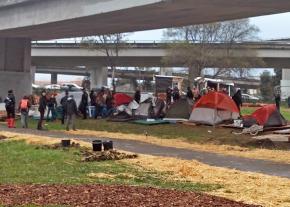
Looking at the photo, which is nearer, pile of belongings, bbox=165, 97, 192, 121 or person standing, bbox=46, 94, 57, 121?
pile of belongings, bbox=165, 97, 192, 121

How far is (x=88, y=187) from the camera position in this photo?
37.9 feet

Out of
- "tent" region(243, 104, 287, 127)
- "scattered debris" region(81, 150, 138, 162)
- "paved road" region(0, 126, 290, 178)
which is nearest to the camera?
"paved road" region(0, 126, 290, 178)

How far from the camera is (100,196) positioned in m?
10.4

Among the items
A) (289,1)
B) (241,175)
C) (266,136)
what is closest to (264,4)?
(289,1)

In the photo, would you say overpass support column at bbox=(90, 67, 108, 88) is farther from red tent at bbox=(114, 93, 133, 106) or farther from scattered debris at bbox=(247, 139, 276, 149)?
scattered debris at bbox=(247, 139, 276, 149)

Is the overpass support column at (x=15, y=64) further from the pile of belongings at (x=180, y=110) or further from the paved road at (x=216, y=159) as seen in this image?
the paved road at (x=216, y=159)

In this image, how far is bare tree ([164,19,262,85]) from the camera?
78625mm

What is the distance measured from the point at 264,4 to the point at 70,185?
67.2 ft

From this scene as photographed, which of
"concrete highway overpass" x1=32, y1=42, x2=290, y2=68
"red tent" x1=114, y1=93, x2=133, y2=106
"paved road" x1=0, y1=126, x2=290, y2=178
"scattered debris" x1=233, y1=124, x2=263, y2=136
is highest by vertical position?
"concrete highway overpass" x1=32, y1=42, x2=290, y2=68

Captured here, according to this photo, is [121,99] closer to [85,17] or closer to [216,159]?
[85,17]

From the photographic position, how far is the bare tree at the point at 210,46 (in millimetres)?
78625

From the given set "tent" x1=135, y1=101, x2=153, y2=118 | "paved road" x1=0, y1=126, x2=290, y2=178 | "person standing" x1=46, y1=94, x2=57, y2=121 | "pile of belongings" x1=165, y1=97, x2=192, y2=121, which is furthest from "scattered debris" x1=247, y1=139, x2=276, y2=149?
"person standing" x1=46, y1=94, x2=57, y2=121

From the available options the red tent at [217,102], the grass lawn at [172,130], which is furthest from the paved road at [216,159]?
the red tent at [217,102]

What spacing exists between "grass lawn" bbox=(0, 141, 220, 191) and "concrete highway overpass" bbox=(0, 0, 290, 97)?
13894mm
